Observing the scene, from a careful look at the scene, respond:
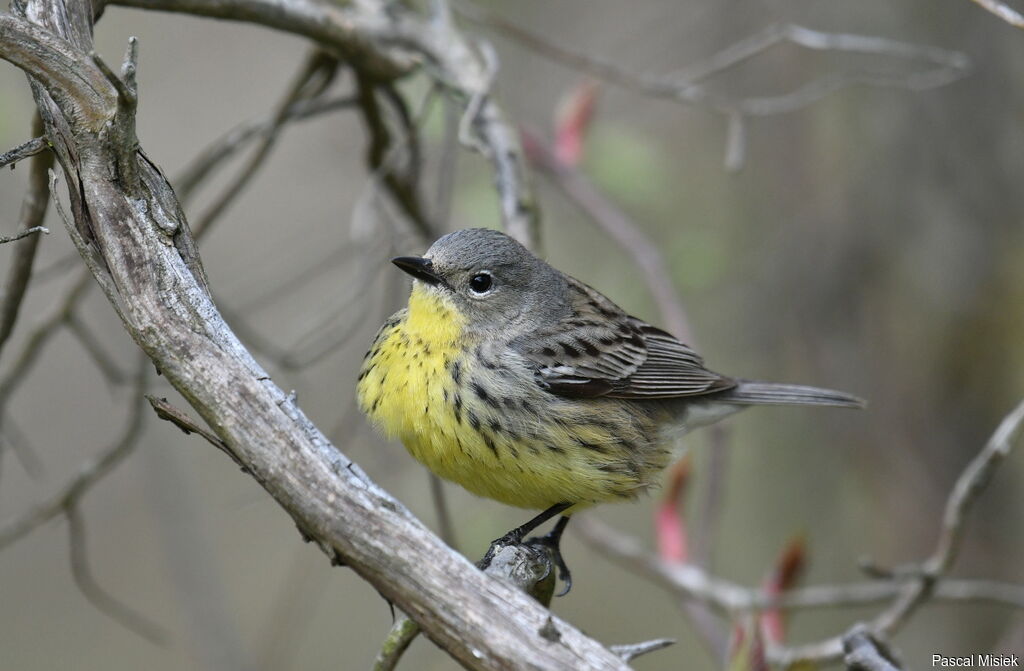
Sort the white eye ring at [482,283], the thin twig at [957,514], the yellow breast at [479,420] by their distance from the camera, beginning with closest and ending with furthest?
the thin twig at [957,514] < the yellow breast at [479,420] < the white eye ring at [482,283]

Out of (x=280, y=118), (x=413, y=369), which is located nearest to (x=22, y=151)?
(x=413, y=369)

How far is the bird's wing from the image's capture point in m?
4.07

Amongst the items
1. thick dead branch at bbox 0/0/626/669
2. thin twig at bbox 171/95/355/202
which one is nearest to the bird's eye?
thin twig at bbox 171/95/355/202

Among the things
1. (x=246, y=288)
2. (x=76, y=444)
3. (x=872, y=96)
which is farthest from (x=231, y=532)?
(x=872, y=96)

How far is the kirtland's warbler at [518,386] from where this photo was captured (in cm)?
364

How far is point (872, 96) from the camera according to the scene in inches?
243

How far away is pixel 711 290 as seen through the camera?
6562 mm

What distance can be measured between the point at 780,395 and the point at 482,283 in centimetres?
157

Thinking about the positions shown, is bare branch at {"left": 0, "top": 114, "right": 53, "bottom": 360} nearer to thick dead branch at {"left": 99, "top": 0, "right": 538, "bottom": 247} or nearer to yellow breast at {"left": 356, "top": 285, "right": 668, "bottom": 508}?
thick dead branch at {"left": 99, "top": 0, "right": 538, "bottom": 247}

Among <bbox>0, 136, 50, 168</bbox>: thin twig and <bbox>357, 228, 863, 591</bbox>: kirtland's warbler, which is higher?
<bbox>357, 228, 863, 591</bbox>: kirtland's warbler

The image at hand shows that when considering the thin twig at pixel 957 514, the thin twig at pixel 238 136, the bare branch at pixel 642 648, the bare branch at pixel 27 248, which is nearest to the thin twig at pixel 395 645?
the bare branch at pixel 642 648

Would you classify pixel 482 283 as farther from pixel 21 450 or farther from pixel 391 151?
pixel 21 450

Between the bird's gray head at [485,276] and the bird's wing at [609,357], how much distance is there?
0.12 m

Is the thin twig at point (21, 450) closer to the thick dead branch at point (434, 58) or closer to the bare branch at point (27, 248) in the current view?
the bare branch at point (27, 248)
